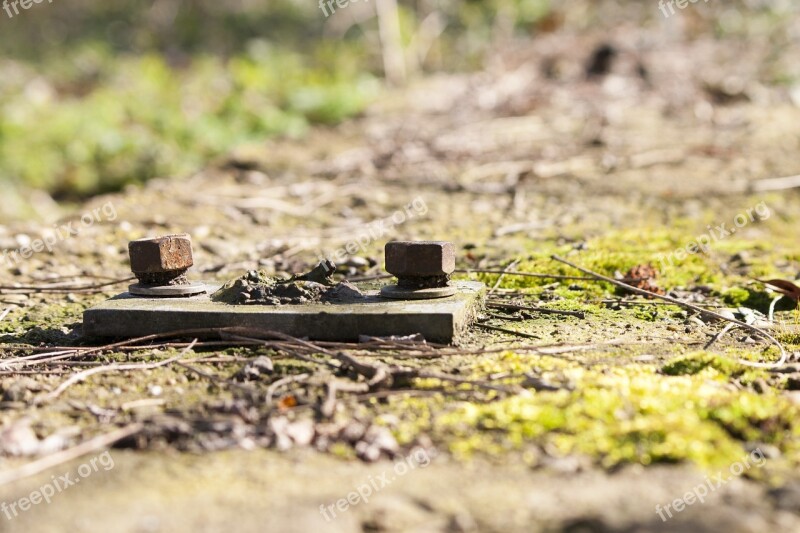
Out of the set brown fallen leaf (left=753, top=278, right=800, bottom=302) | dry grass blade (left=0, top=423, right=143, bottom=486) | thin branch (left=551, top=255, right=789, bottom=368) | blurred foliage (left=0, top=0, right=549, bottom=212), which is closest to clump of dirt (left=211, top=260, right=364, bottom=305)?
dry grass blade (left=0, top=423, right=143, bottom=486)

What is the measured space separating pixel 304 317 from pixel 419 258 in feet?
1.55

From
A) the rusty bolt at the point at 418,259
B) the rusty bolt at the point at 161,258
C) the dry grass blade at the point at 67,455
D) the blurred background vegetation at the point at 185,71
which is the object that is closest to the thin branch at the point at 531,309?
the rusty bolt at the point at 418,259

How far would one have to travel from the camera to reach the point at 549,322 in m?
3.18

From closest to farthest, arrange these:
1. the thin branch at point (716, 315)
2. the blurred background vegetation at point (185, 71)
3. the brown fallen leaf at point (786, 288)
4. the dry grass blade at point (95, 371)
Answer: the dry grass blade at point (95, 371) < the thin branch at point (716, 315) < the brown fallen leaf at point (786, 288) < the blurred background vegetation at point (185, 71)

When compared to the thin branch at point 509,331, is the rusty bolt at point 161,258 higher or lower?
higher

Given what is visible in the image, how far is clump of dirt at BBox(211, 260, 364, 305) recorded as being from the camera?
9.91 feet

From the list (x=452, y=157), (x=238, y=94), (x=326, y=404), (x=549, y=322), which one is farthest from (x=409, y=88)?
(x=326, y=404)

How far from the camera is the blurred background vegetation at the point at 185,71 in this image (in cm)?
800

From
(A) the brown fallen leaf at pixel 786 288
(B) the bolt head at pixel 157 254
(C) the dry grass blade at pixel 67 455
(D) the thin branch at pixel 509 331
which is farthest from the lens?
(A) the brown fallen leaf at pixel 786 288

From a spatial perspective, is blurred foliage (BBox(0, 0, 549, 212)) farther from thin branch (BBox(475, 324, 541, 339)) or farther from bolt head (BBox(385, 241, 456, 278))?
thin branch (BBox(475, 324, 541, 339))

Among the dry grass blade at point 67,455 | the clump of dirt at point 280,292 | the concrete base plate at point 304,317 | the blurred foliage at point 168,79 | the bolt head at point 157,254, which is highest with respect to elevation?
the blurred foliage at point 168,79

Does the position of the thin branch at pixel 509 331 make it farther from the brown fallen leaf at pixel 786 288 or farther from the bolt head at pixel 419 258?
the brown fallen leaf at pixel 786 288

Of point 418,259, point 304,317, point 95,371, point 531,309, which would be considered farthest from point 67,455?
point 531,309

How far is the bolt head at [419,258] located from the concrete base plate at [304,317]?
4.3 inches
